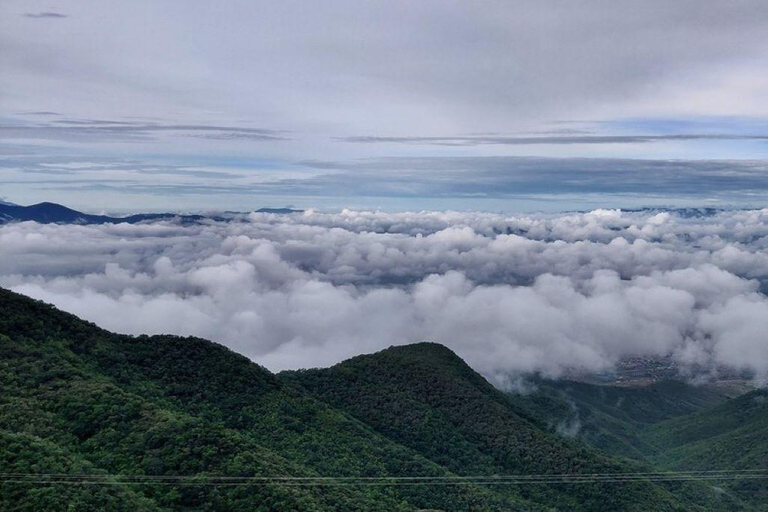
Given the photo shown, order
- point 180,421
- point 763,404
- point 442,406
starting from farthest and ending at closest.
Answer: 1. point 763,404
2. point 442,406
3. point 180,421

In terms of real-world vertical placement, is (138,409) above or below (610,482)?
above

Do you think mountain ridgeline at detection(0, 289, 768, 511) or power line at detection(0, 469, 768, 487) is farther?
mountain ridgeline at detection(0, 289, 768, 511)

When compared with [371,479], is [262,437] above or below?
above

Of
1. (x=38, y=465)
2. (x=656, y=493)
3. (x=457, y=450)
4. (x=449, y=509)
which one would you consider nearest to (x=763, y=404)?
(x=656, y=493)

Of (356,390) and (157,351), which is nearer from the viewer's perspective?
(157,351)

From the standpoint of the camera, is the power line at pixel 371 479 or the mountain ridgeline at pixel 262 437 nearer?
the power line at pixel 371 479

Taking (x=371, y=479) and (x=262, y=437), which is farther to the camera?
(x=262, y=437)

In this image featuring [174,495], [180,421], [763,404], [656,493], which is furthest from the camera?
[763,404]

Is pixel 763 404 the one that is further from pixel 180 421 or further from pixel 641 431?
pixel 180 421
